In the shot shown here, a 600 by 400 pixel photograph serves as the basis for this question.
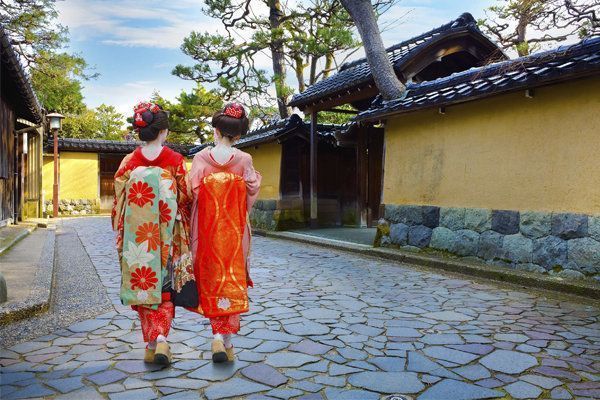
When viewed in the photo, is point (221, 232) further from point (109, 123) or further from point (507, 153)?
point (109, 123)

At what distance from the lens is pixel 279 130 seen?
1413 centimetres

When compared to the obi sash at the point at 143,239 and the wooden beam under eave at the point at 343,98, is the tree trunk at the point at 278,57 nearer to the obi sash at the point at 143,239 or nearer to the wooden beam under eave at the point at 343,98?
the wooden beam under eave at the point at 343,98

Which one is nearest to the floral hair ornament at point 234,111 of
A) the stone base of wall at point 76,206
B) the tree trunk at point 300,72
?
the tree trunk at point 300,72

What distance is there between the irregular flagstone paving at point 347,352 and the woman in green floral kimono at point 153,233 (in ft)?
1.37

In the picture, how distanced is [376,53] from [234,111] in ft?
24.9

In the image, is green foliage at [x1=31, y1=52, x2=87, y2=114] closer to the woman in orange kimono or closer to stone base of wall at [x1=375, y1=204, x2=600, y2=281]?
stone base of wall at [x1=375, y1=204, x2=600, y2=281]

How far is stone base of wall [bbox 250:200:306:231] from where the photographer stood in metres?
14.7

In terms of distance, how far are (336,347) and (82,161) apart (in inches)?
986

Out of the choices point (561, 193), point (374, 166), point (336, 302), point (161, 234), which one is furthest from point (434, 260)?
point (374, 166)

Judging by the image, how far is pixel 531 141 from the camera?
7.12 meters

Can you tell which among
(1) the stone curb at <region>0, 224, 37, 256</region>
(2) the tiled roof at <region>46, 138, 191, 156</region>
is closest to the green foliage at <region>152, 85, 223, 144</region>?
(2) the tiled roof at <region>46, 138, 191, 156</region>

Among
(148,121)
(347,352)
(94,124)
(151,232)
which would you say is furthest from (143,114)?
(94,124)

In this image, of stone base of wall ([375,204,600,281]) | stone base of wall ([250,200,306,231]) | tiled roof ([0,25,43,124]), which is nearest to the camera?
stone base of wall ([375,204,600,281])

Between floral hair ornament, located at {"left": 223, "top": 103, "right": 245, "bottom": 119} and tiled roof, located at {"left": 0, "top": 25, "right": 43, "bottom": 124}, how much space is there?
4828mm
